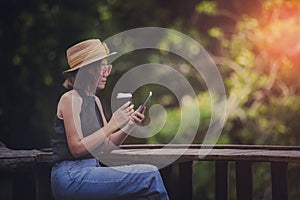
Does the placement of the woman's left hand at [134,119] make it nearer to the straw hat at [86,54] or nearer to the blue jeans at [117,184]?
the blue jeans at [117,184]

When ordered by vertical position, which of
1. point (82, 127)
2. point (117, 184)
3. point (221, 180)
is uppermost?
point (82, 127)

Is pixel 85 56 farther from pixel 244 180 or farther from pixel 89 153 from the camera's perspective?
pixel 244 180

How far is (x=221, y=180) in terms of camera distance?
362 centimetres

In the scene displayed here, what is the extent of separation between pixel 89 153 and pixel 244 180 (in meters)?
0.84

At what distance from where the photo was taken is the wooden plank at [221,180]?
3.60m

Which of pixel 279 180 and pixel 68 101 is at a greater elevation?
pixel 68 101

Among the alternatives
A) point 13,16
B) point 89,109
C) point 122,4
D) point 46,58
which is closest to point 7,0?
point 13,16

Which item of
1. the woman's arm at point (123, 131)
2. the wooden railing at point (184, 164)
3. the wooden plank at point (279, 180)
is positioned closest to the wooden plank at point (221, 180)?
the wooden railing at point (184, 164)

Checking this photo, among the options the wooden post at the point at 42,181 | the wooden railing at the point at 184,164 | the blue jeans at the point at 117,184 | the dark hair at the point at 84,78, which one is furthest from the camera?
the wooden post at the point at 42,181

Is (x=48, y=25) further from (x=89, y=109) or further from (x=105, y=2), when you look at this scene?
(x=89, y=109)

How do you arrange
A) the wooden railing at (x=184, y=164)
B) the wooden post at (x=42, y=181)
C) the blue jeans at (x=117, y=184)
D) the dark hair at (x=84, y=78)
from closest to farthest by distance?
1. the blue jeans at (x=117, y=184)
2. the dark hair at (x=84, y=78)
3. the wooden railing at (x=184, y=164)
4. the wooden post at (x=42, y=181)

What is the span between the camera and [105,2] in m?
8.07

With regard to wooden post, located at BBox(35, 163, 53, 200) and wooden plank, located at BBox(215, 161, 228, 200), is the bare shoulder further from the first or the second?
wooden plank, located at BBox(215, 161, 228, 200)

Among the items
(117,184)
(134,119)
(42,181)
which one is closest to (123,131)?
(134,119)
